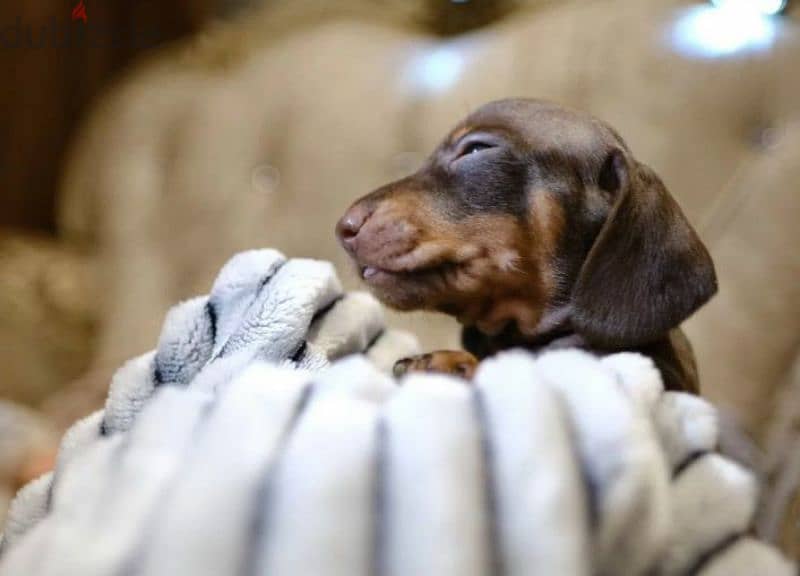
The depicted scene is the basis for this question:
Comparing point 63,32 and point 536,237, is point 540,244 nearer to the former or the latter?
point 536,237

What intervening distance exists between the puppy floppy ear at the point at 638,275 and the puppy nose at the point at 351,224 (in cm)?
19

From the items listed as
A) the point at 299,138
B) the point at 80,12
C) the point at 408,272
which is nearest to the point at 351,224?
the point at 408,272

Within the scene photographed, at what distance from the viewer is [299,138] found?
1242 millimetres

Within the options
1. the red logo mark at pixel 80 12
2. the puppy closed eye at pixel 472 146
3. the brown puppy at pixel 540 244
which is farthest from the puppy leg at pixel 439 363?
the red logo mark at pixel 80 12

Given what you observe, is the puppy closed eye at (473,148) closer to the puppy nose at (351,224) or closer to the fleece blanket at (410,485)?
the puppy nose at (351,224)

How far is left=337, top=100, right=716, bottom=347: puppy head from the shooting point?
716 millimetres

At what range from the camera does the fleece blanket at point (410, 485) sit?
0.39 m

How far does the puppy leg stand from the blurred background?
130mm

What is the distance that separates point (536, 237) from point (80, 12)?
51cm

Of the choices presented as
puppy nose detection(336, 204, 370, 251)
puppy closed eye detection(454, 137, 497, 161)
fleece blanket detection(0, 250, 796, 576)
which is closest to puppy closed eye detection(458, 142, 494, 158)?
puppy closed eye detection(454, 137, 497, 161)

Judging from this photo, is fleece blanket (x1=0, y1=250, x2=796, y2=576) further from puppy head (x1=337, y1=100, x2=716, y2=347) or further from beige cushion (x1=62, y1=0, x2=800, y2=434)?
beige cushion (x1=62, y1=0, x2=800, y2=434)

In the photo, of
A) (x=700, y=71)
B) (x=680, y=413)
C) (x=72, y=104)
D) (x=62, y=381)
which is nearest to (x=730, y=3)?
(x=700, y=71)

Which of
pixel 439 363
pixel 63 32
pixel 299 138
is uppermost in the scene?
pixel 63 32

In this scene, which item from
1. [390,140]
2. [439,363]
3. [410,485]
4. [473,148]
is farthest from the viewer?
[390,140]
